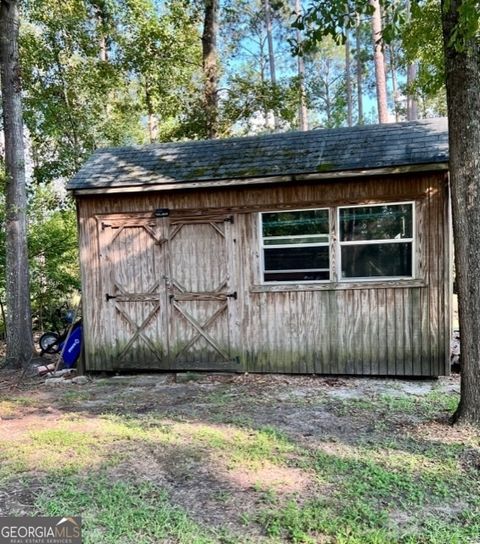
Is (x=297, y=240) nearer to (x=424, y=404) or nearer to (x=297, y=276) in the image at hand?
(x=297, y=276)

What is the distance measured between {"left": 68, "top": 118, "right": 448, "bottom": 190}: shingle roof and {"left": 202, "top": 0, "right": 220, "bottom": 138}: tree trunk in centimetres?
657

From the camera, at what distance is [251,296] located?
671 centimetres

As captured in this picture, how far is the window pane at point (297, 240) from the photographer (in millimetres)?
6449

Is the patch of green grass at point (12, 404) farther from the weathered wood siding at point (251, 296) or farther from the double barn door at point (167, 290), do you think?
the double barn door at point (167, 290)

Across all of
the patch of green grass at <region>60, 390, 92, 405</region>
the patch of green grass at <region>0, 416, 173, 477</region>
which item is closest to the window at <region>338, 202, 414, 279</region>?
the patch of green grass at <region>0, 416, 173, 477</region>

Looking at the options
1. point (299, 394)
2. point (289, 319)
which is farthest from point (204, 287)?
point (299, 394)

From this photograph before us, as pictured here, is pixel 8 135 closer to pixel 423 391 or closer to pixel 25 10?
pixel 25 10

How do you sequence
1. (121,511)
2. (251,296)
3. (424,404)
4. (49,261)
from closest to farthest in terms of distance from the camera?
1. (121,511)
2. (424,404)
3. (251,296)
4. (49,261)

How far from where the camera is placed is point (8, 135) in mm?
7566

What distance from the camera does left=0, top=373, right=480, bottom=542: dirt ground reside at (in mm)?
3068

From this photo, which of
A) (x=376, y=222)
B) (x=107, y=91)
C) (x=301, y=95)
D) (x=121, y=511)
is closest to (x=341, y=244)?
(x=376, y=222)

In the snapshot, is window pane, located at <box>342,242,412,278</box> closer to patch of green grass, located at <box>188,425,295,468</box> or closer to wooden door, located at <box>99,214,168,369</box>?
wooden door, located at <box>99,214,168,369</box>

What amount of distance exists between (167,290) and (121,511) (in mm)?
4124

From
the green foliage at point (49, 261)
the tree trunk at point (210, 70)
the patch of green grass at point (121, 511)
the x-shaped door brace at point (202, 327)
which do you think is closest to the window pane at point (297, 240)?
the x-shaped door brace at point (202, 327)
